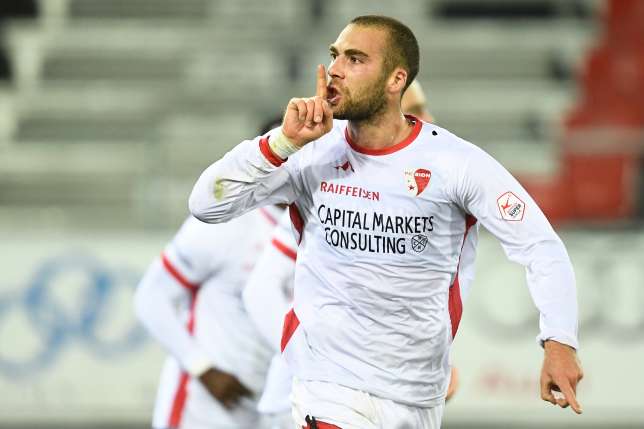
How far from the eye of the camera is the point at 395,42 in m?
4.20

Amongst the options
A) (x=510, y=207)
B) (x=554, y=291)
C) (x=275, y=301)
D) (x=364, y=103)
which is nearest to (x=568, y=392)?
(x=554, y=291)

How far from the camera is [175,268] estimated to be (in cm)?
561

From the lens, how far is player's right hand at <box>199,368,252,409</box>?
551cm

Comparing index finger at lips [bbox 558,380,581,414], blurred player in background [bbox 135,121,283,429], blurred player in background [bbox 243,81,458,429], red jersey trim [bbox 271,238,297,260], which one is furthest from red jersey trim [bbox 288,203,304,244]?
blurred player in background [bbox 135,121,283,429]

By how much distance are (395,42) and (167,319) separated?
1.92 m

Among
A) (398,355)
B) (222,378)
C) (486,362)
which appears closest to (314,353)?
(398,355)

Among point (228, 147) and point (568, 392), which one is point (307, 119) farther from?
point (228, 147)

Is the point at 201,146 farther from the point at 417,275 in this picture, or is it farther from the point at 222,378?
the point at 417,275

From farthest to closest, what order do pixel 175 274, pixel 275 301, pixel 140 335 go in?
1. pixel 140 335
2. pixel 175 274
3. pixel 275 301

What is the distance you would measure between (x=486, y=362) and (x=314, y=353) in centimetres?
529

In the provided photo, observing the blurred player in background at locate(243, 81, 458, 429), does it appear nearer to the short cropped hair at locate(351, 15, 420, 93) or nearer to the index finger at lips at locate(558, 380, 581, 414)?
the short cropped hair at locate(351, 15, 420, 93)

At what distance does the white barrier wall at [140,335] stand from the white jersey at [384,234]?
5.10 metres

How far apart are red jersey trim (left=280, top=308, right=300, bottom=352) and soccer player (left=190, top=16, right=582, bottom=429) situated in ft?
0.15

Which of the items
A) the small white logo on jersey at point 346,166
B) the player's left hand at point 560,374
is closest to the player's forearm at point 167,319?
the small white logo on jersey at point 346,166
